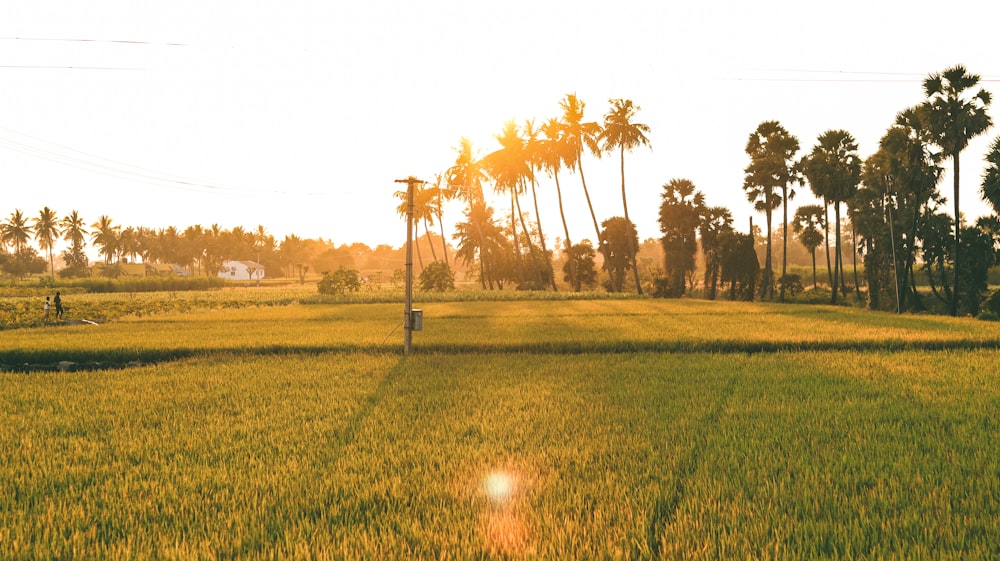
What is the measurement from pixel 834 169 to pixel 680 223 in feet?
47.2

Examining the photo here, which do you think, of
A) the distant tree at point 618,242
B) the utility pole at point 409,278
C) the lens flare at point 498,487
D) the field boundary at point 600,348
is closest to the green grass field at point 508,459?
the lens flare at point 498,487

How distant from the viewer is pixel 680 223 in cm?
5362

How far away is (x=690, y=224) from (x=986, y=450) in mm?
49376

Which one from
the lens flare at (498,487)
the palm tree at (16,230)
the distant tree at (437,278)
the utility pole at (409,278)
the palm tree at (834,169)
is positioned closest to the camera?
the lens flare at (498,487)

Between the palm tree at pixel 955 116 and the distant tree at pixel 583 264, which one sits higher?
the palm tree at pixel 955 116

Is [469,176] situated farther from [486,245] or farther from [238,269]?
[238,269]

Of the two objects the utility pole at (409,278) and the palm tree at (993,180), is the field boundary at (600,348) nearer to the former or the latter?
the utility pole at (409,278)

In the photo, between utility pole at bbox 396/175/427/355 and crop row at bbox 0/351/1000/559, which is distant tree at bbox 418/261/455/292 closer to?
utility pole at bbox 396/175/427/355

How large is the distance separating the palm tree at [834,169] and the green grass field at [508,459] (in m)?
33.2

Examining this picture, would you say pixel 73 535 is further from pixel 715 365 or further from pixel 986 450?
pixel 715 365

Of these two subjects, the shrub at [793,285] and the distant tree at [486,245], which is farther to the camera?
the distant tree at [486,245]

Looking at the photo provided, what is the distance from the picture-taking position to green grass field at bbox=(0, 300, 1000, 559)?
14.4 feet

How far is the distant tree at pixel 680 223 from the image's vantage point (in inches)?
2088

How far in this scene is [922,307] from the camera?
39.8 metres
